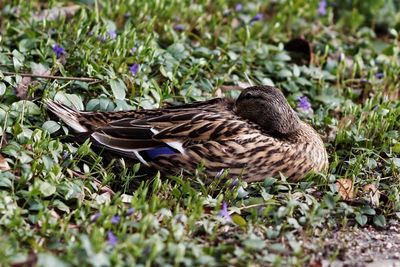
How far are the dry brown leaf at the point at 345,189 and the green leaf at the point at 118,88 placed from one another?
1879mm

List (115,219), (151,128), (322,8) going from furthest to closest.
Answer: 1. (322,8)
2. (151,128)
3. (115,219)

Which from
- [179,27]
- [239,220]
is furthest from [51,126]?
[179,27]

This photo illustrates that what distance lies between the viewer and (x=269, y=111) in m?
6.51

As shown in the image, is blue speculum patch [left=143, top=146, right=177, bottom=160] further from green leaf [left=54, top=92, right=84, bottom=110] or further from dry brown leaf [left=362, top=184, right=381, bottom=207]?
dry brown leaf [left=362, top=184, right=381, bottom=207]

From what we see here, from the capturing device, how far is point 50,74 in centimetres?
707

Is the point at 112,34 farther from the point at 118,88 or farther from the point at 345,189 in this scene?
the point at 345,189

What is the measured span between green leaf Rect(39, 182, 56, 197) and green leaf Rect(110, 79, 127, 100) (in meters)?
1.58

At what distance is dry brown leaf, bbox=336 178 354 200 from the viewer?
6.06 meters

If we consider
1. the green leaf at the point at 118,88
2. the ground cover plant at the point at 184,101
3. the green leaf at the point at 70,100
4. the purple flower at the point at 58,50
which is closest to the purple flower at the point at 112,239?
the ground cover plant at the point at 184,101

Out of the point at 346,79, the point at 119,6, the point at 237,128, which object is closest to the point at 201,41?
the point at 119,6

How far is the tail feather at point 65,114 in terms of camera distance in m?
6.41

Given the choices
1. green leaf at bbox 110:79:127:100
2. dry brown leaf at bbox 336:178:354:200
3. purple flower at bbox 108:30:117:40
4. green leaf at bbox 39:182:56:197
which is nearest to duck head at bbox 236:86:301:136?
dry brown leaf at bbox 336:178:354:200

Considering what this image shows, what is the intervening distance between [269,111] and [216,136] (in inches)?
19.2

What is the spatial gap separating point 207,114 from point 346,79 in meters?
2.36
